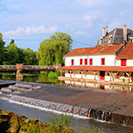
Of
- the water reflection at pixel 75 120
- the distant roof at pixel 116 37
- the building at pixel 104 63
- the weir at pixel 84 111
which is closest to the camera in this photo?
the water reflection at pixel 75 120

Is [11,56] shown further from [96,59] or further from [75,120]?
[75,120]

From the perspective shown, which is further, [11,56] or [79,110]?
[11,56]

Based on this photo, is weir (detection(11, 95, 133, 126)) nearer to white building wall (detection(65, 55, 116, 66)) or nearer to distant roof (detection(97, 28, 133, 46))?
white building wall (detection(65, 55, 116, 66))

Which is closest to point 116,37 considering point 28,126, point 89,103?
point 89,103

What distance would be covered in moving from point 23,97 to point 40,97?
5.73ft

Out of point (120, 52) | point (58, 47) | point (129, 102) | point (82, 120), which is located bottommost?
point (82, 120)

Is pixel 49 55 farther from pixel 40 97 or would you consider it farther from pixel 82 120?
pixel 82 120

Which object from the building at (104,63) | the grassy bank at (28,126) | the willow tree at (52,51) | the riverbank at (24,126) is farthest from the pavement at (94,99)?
the willow tree at (52,51)

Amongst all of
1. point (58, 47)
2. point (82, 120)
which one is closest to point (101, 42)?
point (58, 47)

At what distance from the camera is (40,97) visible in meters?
17.1

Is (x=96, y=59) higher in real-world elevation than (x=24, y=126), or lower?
higher

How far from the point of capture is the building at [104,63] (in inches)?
1320

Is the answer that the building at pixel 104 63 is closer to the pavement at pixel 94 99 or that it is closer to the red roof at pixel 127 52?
the red roof at pixel 127 52

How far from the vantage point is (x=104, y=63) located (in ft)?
122
